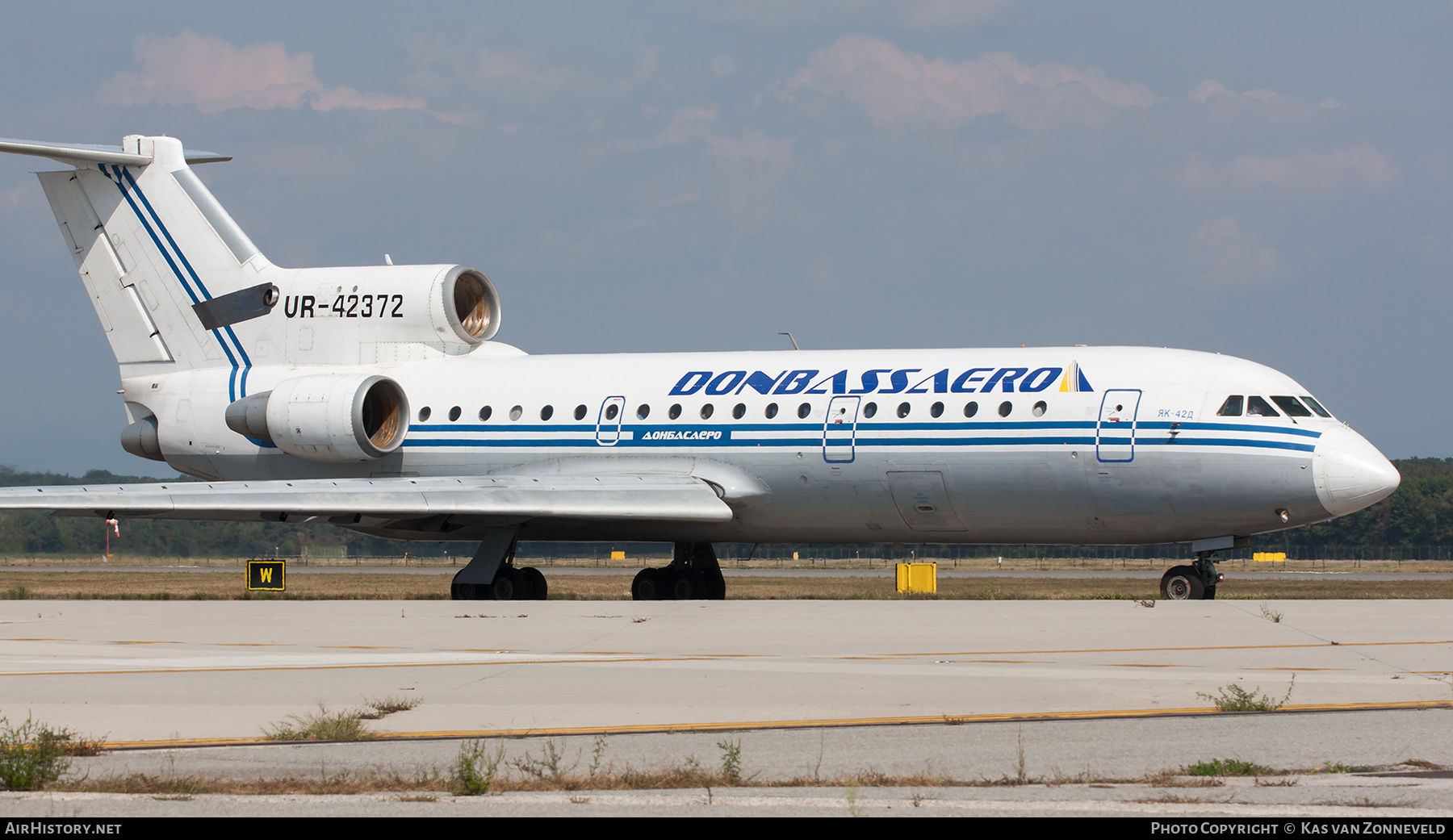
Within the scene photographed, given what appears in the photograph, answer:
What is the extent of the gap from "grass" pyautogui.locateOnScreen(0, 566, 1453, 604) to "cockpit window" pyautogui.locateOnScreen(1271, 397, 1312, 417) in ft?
20.9

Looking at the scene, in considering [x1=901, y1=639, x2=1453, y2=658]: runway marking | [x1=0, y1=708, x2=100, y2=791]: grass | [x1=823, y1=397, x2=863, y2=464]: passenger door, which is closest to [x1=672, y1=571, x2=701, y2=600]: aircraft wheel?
[x1=823, y1=397, x2=863, y2=464]: passenger door

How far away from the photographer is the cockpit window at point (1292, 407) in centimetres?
2327

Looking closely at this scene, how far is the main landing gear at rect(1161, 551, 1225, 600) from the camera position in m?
23.7

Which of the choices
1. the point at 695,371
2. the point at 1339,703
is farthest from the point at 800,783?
the point at 695,371

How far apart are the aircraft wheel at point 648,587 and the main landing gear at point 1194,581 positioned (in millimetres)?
9125

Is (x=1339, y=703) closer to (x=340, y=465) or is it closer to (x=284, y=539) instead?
(x=340, y=465)

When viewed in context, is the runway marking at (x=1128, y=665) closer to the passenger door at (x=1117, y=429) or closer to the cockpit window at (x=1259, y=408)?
the passenger door at (x=1117, y=429)

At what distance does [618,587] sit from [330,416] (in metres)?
13.3

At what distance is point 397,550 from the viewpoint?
329 feet

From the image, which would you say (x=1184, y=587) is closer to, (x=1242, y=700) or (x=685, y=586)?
(x=685, y=586)

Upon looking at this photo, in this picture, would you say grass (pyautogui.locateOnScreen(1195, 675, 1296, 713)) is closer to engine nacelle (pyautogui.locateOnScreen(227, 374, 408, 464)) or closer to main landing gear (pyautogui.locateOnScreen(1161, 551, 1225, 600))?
main landing gear (pyautogui.locateOnScreen(1161, 551, 1225, 600))

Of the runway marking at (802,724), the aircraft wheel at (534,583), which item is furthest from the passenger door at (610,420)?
the runway marking at (802,724)

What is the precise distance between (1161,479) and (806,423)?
19.5 feet

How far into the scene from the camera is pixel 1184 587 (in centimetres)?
2375
